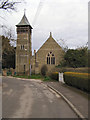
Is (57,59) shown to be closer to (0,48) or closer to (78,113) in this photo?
(0,48)

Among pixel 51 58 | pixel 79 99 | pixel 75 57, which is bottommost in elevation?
pixel 79 99


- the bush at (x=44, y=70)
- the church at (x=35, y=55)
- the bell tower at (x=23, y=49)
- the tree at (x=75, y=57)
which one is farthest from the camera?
the bell tower at (x=23, y=49)

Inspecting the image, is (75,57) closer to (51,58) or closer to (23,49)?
(51,58)

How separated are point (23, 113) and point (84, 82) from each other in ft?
18.6

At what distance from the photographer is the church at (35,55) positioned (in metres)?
45.2

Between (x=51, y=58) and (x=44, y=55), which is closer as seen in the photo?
(x=44, y=55)

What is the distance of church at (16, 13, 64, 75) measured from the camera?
45.2 m

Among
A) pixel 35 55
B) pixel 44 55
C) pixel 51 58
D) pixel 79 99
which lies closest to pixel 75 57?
pixel 51 58

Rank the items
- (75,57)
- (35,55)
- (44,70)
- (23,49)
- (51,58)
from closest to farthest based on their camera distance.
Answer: (75,57), (44,70), (35,55), (51,58), (23,49)

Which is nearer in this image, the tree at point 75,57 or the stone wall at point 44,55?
the tree at point 75,57

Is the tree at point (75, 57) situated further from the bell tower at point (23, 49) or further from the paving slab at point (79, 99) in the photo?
the paving slab at point (79, 99)

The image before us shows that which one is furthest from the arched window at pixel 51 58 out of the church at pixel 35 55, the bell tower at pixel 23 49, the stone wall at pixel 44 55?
the bell tower at pixel 23 49

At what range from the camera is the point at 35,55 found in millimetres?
45344

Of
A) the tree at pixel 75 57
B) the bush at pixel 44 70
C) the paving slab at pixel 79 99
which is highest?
the tree at pixel 75 57
